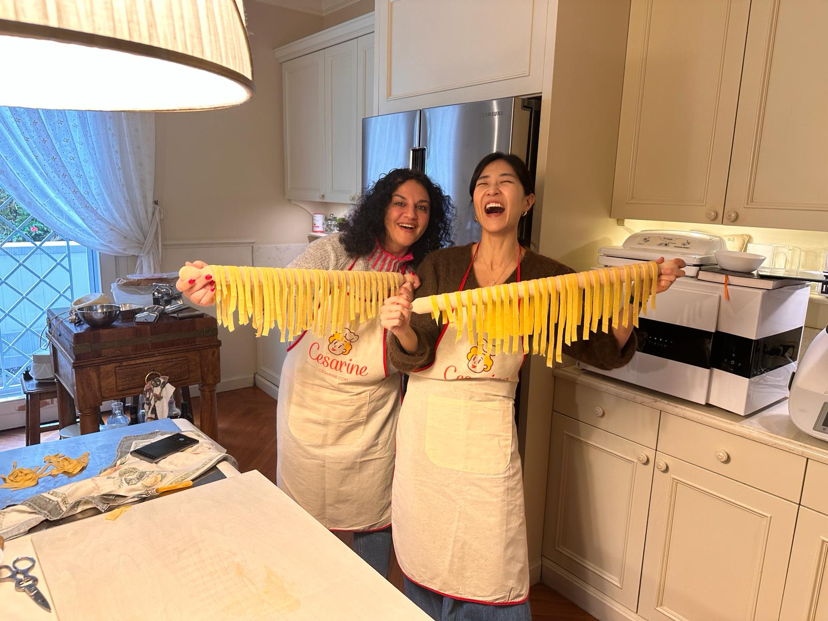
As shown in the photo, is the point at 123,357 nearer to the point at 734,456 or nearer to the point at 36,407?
the point at 36,407

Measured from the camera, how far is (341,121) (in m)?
3.49

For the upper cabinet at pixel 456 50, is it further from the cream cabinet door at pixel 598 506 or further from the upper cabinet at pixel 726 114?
the cream cabinet door at pixel 598 506

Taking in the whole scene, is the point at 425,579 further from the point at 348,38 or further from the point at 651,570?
the point at 348,38

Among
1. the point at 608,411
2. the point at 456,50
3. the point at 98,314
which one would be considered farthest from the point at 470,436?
the point at 98,314

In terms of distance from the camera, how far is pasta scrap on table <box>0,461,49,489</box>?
4.12 feet

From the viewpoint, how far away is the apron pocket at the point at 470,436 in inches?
59.6

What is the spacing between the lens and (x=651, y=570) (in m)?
1.91

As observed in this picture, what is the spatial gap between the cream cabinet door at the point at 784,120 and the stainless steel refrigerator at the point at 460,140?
2.12 ft

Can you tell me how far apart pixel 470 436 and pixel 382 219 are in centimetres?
69

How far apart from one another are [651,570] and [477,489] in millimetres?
828

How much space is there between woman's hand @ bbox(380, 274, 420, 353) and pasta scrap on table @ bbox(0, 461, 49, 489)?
84 centimetres

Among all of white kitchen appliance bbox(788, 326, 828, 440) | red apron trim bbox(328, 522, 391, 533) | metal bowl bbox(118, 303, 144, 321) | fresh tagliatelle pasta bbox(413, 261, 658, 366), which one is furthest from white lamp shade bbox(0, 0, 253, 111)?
metal bowl bbox(118, 303, 144, 321)

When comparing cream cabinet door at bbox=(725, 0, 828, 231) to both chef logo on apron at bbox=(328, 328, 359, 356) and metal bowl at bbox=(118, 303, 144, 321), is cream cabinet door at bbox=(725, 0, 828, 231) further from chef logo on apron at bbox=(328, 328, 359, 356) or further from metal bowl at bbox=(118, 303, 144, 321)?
metal bowl at bbox=(118, 303, 144, 321)

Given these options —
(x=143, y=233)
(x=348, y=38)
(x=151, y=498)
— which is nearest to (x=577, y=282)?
(x=151, y=498)
